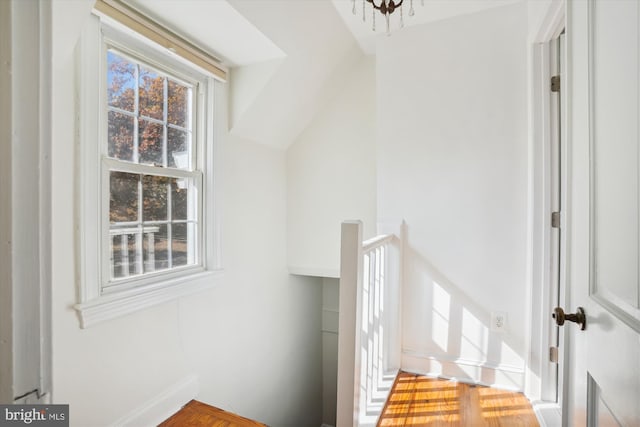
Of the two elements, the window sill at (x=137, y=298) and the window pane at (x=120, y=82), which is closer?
the window sill at (x=137, y=298)

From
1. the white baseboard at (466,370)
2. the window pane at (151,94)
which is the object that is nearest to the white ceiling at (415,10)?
the window pane at (151,94)

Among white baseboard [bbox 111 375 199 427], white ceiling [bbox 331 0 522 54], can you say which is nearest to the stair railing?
white baseboard [bbox 111 375 199 427]

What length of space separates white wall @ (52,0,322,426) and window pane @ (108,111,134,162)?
245 millimetres

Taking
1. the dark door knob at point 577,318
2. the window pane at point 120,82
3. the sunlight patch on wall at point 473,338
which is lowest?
the sunlight patch on wall at point 473,338

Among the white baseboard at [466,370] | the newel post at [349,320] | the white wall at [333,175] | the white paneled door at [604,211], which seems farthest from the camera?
the white wall at [333,175]

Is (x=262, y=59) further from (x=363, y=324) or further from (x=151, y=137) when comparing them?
(x=363, y=324)

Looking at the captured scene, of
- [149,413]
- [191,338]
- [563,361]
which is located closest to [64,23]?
[191,338]

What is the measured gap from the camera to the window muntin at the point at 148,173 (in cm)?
173

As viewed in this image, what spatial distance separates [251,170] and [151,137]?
0.89 metres

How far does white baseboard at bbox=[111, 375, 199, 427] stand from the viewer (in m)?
1.72

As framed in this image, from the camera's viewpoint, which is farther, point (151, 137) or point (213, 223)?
point (213, 223)

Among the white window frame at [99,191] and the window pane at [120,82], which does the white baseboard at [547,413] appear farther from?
the window pane at [120,82]

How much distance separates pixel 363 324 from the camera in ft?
5.18

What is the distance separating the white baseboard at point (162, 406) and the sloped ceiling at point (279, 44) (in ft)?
5.69
